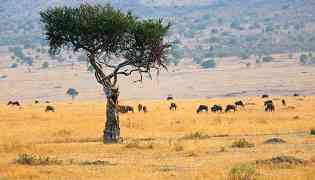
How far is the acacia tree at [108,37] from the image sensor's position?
106 ft

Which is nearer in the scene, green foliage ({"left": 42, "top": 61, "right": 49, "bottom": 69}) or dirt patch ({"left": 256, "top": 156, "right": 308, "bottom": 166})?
dirt patch ({"left": 256, "top": 156, "right": 308, "bottom": 166})

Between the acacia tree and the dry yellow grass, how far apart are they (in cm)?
239

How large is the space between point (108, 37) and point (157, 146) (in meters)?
6.19

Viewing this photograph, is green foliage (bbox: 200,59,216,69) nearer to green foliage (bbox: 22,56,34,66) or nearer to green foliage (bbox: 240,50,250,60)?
green foliage (bbox: 240,50,250,60)

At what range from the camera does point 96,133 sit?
1535 inches

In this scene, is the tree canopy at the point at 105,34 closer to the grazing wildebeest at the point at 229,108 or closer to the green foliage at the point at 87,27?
the green foliage at the point at 87,27

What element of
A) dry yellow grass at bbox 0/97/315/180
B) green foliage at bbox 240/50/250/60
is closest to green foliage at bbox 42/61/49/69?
green foliage at bbox 240/50/250/60

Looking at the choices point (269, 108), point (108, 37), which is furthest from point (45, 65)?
point (108, 37)

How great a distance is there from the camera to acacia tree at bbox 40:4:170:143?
3231 centimetres

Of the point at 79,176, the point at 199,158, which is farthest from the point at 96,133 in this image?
the point at 79,176

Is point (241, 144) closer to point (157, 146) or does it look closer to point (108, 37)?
point (157, 146)

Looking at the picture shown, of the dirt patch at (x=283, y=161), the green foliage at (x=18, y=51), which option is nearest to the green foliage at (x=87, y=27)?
the dirt patch at (x=283, y=161)

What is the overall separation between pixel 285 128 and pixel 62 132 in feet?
33.8

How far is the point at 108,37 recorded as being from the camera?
108 feet
